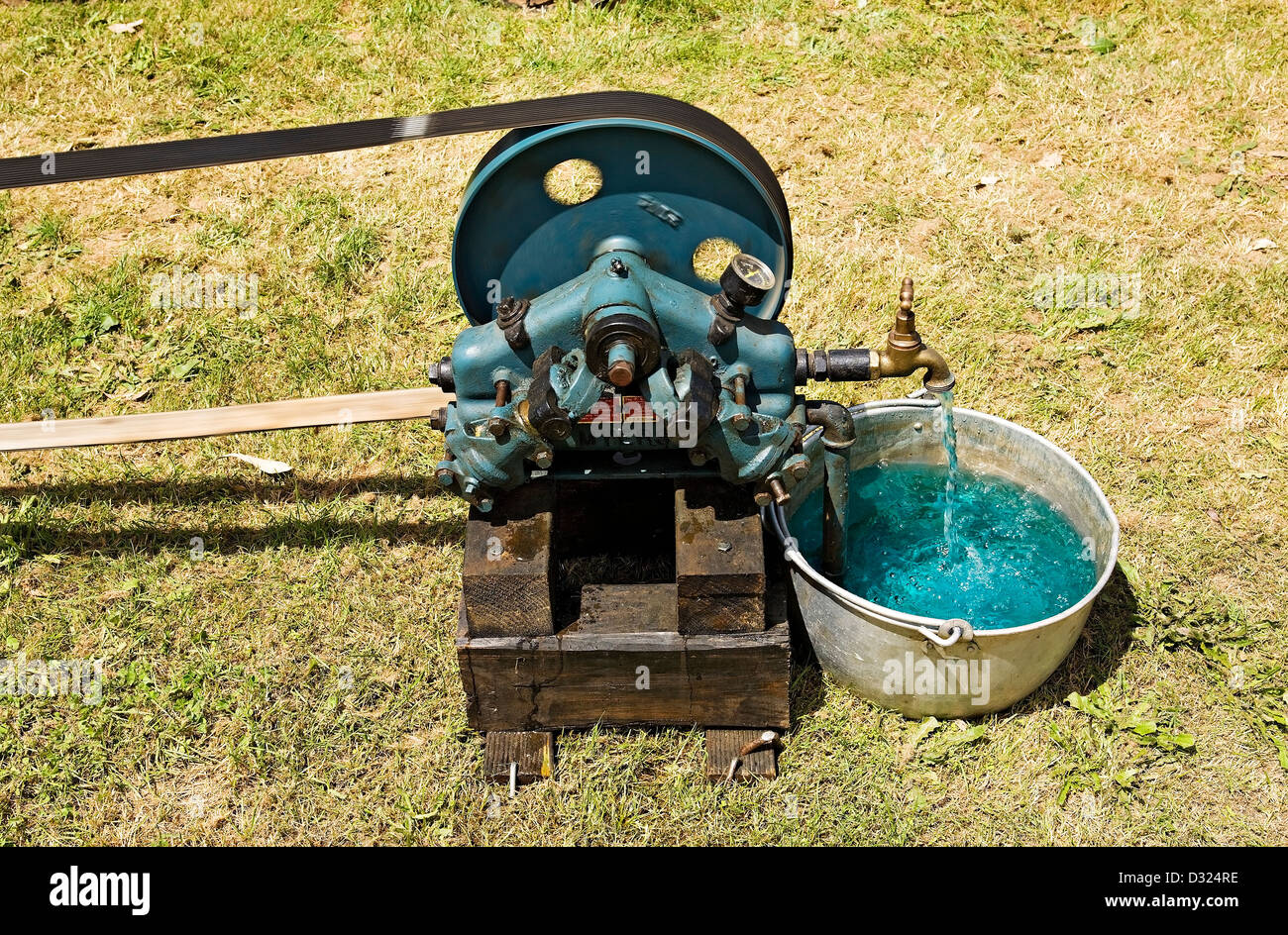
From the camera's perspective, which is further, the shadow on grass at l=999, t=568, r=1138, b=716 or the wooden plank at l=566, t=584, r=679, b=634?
the shadow on grass at l=999, t=568, r=1138, b=716

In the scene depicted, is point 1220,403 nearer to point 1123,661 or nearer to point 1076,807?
point 1123,661

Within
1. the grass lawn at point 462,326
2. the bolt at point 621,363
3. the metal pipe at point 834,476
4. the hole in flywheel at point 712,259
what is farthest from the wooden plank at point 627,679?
the hole in flywheel at point 712,259

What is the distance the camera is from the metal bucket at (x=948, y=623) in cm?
337

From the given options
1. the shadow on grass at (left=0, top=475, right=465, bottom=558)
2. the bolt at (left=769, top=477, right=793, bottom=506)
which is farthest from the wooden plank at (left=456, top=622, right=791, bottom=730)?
the shadow on grass at (left=0, top=475, right=465, bottom=558)

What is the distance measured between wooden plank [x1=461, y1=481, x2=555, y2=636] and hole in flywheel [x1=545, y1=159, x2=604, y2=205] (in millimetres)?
2660

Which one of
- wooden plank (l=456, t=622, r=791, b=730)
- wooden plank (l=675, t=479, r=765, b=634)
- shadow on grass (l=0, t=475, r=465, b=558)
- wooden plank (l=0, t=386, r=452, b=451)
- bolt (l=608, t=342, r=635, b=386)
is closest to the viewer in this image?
bolt (l=608, t=342, r=635, b=386)

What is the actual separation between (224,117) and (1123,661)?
539cm

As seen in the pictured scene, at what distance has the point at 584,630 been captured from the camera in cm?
350

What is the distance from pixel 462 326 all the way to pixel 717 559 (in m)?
2.40

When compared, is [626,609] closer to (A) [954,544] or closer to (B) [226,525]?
(A) [954,544]

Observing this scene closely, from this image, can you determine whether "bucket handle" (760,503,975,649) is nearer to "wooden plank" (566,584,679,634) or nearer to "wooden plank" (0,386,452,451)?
"wooden plank" (566,584,679,634)

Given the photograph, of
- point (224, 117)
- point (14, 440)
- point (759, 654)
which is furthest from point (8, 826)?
point (224, 117)

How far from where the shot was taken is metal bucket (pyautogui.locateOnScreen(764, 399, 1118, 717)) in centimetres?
337
